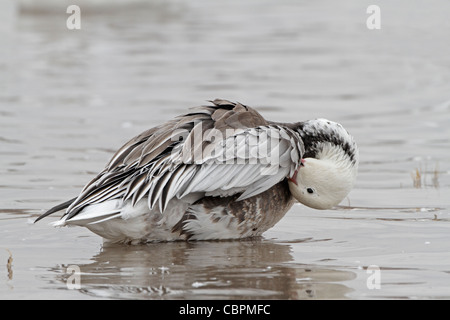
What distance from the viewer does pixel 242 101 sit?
1304 cm

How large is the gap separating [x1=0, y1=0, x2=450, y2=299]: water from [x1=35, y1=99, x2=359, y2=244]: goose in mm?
188

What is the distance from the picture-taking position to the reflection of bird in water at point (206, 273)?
554cm

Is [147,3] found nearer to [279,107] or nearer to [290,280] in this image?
[279,107]

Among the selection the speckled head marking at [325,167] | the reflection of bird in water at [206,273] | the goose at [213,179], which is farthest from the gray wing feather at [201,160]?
the reflection of bird in water at [206,273]

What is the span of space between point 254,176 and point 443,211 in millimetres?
1856

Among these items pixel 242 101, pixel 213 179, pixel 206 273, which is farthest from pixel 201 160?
pixel 242 101

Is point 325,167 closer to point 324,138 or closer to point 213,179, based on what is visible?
point 324,138

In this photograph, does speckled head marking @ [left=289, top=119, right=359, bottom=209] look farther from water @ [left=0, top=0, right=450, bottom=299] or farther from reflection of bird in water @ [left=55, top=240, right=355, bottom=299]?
reflection of bird in water @ [left=55, top=240, right=355, bottom=299]

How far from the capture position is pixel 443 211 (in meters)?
7.66

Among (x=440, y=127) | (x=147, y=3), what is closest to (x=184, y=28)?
(x=147, y=3)

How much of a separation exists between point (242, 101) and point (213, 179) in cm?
656

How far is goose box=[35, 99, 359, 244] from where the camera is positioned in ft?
21.3

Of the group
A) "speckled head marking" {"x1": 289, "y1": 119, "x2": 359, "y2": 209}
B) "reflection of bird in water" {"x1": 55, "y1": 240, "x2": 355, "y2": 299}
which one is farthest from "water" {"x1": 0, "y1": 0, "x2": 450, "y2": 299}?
"speckled head marking" {"x1": 289, "y1": 119, "x2": 359, "y2": 209}

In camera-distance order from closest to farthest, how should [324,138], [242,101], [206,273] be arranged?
[206,273], [324,138], [242,101]
